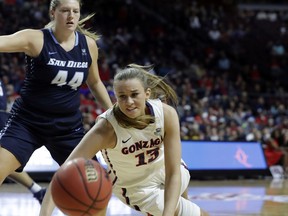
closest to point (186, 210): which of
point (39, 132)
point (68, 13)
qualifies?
point (39, 132)

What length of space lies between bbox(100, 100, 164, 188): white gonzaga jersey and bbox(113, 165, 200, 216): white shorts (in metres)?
0.03

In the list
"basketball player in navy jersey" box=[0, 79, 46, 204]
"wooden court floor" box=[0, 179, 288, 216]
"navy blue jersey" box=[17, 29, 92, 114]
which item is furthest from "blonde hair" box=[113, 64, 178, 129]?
"basketball player in navy jersey" box=[0, 79, 46, 204]

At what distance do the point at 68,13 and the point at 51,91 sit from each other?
1.86ft

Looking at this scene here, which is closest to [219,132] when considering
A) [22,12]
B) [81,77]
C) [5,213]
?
[22,12]

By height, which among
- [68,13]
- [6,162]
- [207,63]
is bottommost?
[207,63]

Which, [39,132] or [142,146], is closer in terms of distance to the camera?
[142,146]

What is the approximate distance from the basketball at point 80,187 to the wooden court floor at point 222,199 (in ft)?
10.3

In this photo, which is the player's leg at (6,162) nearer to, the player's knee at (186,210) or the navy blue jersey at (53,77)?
the navy blue jersey at (53,77)

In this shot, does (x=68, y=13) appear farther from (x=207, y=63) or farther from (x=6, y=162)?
(x=207, y=63)

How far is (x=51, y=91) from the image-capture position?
16.1ft

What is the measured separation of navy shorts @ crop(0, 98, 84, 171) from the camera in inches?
191

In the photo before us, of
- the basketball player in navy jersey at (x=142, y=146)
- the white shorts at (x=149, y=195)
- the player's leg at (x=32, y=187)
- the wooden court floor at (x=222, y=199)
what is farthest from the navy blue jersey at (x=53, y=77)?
the player's leg at (x=32, y=187)

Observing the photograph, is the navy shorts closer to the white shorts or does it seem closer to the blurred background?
the white shorts

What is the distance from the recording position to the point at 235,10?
24203 millimetres
